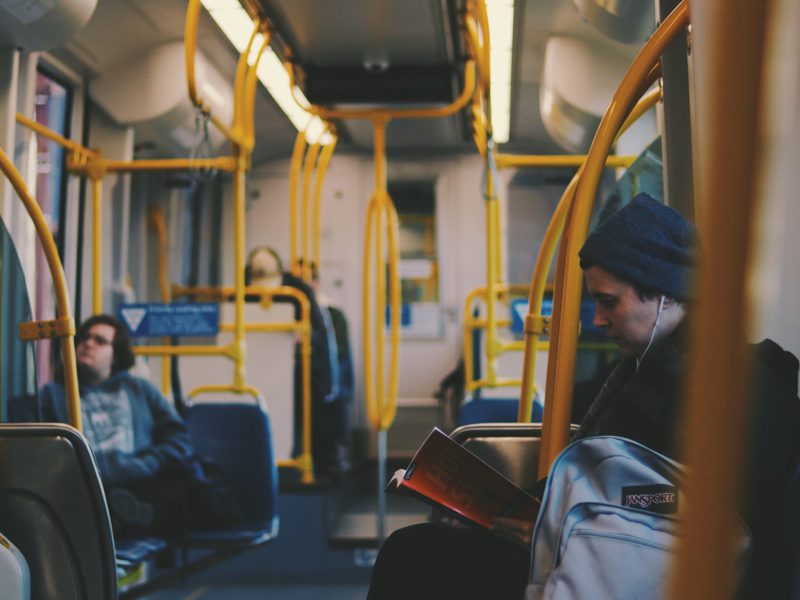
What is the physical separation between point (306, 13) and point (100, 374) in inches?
73.8

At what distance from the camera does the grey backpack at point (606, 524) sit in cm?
98

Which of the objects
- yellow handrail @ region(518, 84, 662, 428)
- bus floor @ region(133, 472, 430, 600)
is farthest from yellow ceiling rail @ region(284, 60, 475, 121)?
bus floor @ region(133, 472, 430, 600)

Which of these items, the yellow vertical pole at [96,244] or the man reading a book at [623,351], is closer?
the man reading a book at [623,351]

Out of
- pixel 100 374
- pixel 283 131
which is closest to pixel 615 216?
pixel 100 374

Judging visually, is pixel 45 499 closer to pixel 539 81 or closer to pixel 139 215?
pixel 139 215

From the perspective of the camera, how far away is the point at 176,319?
372 centimetres

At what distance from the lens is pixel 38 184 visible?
11.7 feet

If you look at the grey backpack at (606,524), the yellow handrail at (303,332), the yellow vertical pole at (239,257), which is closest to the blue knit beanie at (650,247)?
the grey backpack at (606,524)

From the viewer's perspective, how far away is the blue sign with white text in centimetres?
369

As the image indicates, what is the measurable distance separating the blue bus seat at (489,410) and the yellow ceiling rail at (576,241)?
6.52 ft

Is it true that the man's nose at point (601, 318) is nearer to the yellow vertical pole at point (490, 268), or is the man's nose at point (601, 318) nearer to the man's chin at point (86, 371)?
the yellow vertical pole at point (490, 268)

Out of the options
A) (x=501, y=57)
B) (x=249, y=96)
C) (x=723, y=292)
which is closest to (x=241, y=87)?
(x=249, y=96)

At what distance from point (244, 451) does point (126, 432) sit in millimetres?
462

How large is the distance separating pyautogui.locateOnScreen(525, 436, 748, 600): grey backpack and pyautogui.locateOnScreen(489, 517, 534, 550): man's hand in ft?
0.77
